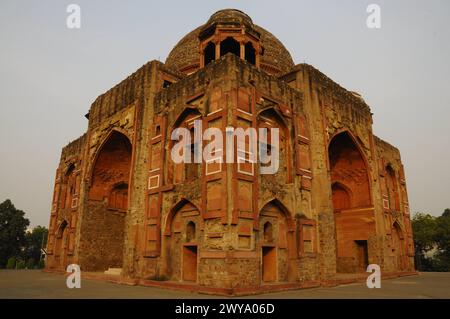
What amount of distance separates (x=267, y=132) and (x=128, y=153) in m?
10.1

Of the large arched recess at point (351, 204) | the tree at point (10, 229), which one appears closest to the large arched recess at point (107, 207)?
the large arched recess at point (351, 204)

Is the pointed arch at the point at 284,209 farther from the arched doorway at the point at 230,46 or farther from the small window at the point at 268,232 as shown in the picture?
the arched doorway at the point at 230,46

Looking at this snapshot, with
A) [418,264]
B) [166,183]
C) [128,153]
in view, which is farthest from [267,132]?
[418,264]

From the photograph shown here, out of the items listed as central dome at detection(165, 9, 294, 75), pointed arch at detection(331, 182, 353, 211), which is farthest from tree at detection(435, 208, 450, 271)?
central dome at detection(165, 9, 294, 75)

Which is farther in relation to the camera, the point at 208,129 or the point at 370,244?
the point at 370,244

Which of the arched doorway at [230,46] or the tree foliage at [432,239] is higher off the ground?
the arched doorway at [230,46]

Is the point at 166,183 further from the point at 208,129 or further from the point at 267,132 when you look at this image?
the point at 267,132

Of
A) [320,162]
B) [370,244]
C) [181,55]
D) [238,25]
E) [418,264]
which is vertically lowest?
[418,264]

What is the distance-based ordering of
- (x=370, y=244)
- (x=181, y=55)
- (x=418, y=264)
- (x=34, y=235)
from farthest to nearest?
(x=34, y=235), (x=418, y=264), (x=181, y=55), (x=370, y=244)

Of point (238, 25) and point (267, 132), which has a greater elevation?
point (238, 25)

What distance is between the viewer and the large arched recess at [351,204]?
18.9 m

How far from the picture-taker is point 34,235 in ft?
196

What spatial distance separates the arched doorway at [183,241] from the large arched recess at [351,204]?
935 cm
